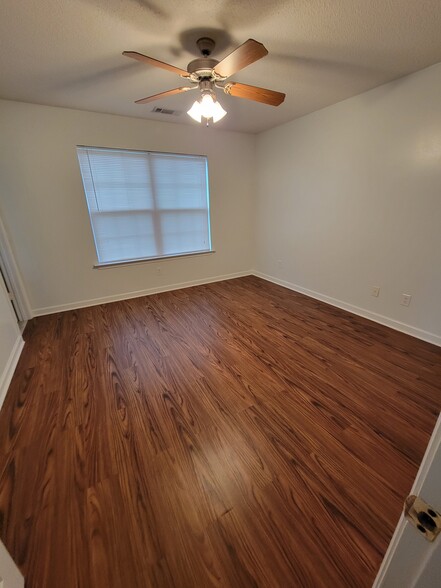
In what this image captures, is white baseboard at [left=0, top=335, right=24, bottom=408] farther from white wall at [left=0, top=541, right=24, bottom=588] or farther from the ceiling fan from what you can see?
the ceiling fan

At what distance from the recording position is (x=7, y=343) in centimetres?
217

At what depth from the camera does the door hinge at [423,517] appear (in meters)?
0.38

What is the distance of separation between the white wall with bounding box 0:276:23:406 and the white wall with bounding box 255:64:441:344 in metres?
3.56

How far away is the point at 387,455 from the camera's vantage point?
1.34 meters

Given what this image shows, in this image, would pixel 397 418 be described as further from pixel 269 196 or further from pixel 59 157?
pixel 59 157

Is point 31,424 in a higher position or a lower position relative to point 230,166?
lower

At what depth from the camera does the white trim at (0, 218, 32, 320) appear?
8.85 feet

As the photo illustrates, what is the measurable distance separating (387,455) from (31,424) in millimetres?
2181

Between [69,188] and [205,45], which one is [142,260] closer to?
[69,188]

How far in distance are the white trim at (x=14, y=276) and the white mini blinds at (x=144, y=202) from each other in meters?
0.92

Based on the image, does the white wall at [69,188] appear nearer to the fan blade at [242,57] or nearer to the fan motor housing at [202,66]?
the fan motor housing at [202,66]

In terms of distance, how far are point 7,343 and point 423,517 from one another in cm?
285

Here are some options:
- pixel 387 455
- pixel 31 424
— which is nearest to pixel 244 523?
pixel 387 455

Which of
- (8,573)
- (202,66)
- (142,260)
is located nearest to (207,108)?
(202,66)
